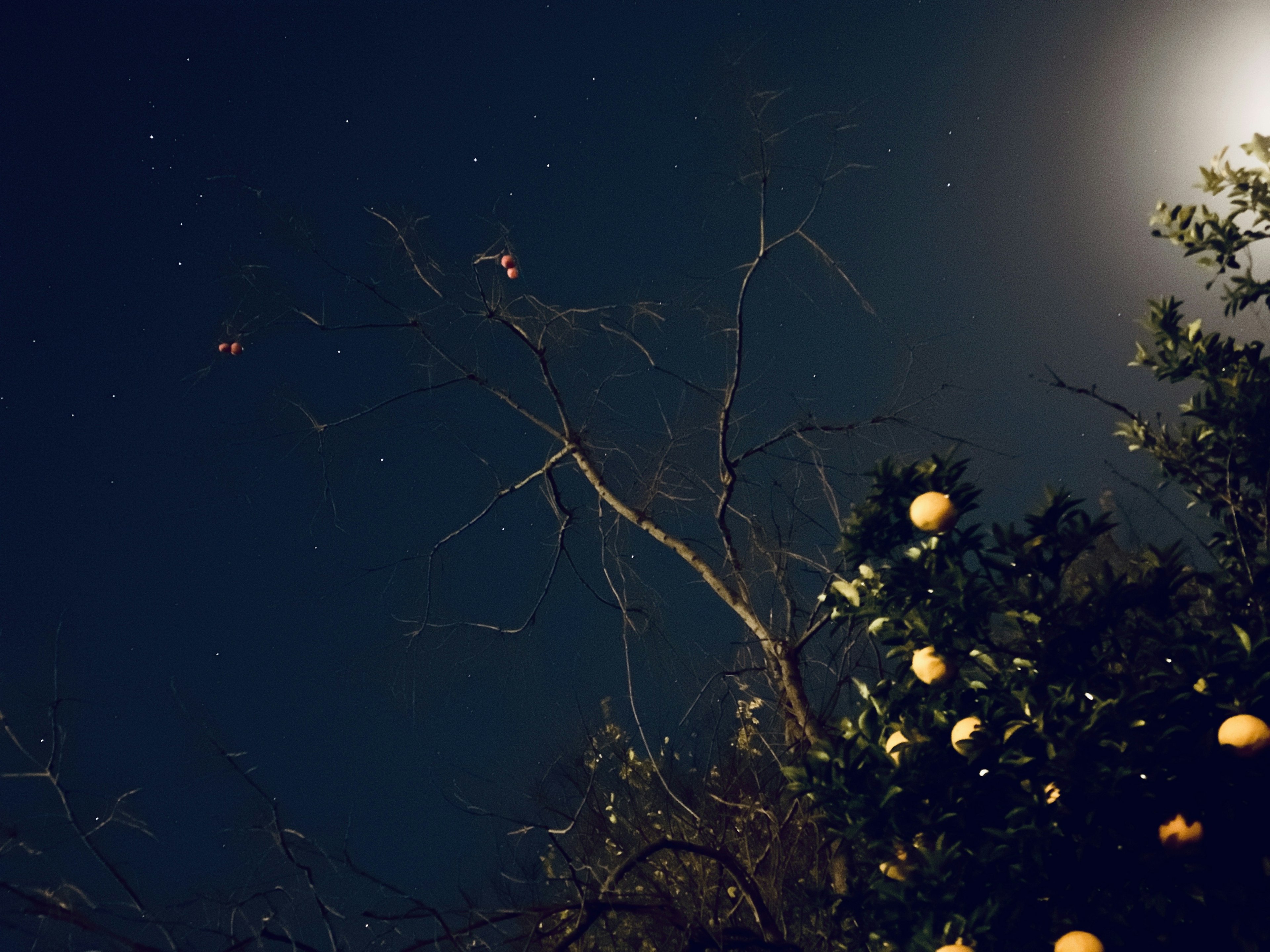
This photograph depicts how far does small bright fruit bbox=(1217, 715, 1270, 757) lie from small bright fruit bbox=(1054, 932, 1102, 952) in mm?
620

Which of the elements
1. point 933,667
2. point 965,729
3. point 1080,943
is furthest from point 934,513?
point 1080,943

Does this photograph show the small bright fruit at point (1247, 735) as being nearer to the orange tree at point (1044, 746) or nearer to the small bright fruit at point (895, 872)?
the orange tree at point (1044, 746)

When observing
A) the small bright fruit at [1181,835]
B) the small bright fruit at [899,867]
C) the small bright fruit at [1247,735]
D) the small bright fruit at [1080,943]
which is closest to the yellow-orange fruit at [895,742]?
the small bright fruit at [899,867]

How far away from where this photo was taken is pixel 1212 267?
3.61 m

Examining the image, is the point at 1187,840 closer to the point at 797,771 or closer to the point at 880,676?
the point at 797,771

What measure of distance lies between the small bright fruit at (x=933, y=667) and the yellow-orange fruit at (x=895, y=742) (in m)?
0.18

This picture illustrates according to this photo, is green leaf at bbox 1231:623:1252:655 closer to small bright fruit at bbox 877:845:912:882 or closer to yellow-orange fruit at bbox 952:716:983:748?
yellow-orange fruit at bbox 952:716:983:748

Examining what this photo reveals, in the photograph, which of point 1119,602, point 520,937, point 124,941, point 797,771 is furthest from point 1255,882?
point 124,941

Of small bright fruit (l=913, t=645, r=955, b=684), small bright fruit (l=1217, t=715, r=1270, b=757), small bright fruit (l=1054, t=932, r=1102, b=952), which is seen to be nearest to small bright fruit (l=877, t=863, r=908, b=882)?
small bright fruit (l=1054, t=932, r=1102, b=952)

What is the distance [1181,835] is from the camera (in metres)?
2.07

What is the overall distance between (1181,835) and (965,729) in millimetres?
553

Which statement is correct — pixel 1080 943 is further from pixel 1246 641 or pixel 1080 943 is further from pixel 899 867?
pixel 1246 641

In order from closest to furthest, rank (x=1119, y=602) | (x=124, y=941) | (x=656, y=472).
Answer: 1. (x=124, y=941)
2. (x=1119, y=602)
3. (x=656, y=472)

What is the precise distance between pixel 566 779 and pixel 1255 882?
12.8 ft
